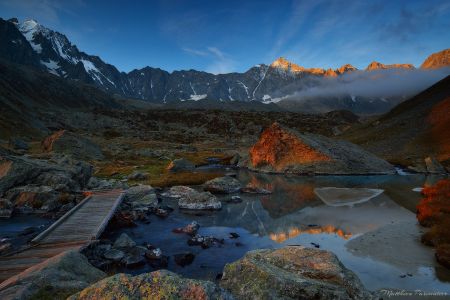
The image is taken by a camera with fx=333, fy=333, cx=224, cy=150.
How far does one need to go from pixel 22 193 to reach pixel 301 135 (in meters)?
53.0

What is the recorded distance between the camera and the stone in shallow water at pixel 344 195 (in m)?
40.2

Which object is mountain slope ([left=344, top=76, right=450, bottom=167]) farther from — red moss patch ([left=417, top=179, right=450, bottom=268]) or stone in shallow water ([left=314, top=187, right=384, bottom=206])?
red moss patch ([left=417, top=179, right=450, bottom=268])

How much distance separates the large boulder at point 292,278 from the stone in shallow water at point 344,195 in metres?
26.3

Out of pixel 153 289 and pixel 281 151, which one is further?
pixel 281 151

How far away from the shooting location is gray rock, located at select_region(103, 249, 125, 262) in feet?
70.4

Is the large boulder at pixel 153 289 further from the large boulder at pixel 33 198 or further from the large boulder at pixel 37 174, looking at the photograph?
the large boulder at pixel 37 174

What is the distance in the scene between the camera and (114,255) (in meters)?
21.8

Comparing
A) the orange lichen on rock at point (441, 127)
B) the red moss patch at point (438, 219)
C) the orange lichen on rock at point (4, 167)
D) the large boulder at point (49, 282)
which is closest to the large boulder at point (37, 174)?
the orange lichen on rock at point (4, 167)

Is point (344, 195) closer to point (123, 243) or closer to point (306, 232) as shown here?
point (306, 232)

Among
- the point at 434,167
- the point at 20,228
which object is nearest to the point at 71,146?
the point at 20,228

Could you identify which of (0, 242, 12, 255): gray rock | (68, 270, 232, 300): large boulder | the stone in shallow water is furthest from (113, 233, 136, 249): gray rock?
the stone in shallow water

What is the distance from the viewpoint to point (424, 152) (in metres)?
85.7

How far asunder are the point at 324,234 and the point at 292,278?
16481 mm

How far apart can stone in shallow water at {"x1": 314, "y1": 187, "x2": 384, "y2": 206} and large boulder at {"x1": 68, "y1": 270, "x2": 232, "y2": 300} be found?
33695 millimetres
